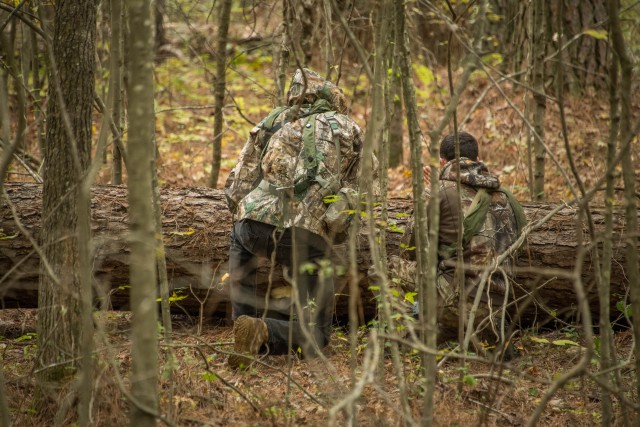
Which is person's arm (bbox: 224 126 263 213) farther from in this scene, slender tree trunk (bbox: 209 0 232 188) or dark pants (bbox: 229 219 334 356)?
slender tree trunk (bbox: 209 0 232 188)

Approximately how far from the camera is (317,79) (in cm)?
519

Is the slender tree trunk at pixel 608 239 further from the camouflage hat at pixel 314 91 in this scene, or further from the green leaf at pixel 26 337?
the green leaf at pixel 26 337

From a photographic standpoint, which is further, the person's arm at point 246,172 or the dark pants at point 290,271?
the person's arm at point 246,172

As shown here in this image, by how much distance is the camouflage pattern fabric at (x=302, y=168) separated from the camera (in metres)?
4.85

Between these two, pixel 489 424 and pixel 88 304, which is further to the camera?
pixel 489 424

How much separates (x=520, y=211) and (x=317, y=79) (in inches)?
77.8

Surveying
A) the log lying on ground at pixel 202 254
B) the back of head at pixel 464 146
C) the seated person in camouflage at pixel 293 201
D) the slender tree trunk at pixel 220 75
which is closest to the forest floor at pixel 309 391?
the seated person in camouflage at pixel 293 201

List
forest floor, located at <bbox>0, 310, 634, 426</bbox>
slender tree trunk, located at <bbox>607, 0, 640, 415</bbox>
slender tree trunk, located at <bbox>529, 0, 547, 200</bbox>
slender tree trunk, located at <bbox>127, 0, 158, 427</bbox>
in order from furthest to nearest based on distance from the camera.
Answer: slender tree trunk, located at <bbox>529, 0, 547, 200</bbox> < forest floor, located at <bbox>0, 310, 634, 426</bbox> < slender tree trunk, located at <bbox>607, 0, 640, 415</bbox> < slender tree trunk, located at <bbox>127, 0, 158, 427</bbox>

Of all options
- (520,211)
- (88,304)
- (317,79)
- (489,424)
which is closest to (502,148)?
(520,211)

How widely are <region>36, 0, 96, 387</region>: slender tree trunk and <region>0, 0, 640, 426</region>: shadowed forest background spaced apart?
1 centimetres

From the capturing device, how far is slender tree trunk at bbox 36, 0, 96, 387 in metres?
3.84

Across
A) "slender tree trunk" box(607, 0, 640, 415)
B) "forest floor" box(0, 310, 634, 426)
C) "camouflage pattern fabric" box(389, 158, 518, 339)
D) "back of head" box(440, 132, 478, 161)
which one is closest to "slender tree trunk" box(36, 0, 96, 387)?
"forest floor" box(0, 310, 634, 426)

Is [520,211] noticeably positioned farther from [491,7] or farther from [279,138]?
[491,7]

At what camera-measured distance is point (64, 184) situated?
3830mm
